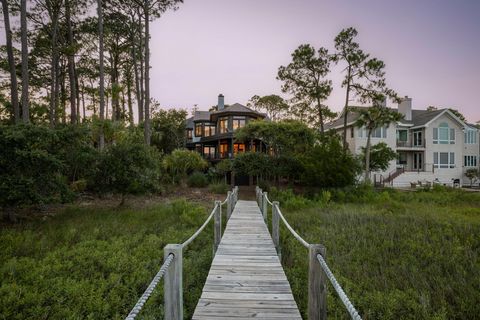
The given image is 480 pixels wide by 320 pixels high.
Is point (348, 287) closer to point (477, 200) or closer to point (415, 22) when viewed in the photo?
point (477, 200)

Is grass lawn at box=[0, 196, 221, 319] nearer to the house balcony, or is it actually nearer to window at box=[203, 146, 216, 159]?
window at box=[203, 146, 216, 159]

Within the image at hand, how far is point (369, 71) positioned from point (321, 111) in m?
5.70

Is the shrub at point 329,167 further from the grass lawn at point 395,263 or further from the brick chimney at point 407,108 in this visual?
the brick chimney at point 407,108

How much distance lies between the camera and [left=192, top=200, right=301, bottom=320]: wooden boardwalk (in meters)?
3.32

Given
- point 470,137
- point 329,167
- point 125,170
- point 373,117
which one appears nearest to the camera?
point 125,170

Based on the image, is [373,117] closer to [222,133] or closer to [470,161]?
[222,133]

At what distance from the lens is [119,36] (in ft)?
76.2

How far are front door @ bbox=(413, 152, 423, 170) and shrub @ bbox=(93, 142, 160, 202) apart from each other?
112 ft

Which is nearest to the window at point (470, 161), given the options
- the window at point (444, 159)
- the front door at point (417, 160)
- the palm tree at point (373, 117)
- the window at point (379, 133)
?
the window at point (444, 159)

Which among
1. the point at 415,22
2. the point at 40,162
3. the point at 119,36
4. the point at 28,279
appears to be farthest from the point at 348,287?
the point at 119,36

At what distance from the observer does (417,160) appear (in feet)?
104

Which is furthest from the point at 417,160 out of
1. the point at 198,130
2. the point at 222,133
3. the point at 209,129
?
the point at 198,130

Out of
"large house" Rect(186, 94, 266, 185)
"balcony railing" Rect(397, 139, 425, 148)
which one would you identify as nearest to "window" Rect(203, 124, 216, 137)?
"large house" Rect(186, 94, 266, 185)

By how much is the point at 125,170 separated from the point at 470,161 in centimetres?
4306
